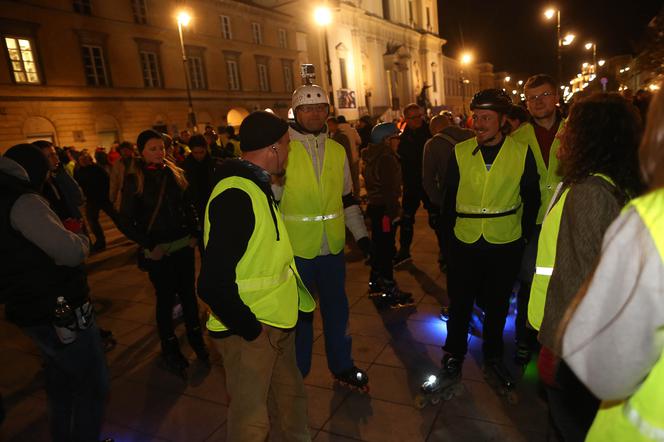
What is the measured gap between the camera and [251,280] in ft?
6.84

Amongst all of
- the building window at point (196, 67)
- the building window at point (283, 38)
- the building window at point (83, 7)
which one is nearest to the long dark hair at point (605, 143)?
the building window at point (83, 7)

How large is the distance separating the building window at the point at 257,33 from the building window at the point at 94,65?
12.5m

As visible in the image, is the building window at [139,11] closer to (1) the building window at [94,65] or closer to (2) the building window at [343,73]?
(1) the building window at [94,65]

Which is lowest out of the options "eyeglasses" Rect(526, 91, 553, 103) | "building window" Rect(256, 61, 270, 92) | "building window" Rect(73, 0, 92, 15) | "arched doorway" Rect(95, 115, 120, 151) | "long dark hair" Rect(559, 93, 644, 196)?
"long dark hair" Rect(559, 93, 644, 196)

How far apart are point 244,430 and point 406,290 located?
11.9 feet

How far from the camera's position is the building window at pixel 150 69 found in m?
25.7

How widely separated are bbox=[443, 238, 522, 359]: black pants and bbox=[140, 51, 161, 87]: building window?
26.9m

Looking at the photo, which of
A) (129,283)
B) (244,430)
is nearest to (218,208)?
(244,430)

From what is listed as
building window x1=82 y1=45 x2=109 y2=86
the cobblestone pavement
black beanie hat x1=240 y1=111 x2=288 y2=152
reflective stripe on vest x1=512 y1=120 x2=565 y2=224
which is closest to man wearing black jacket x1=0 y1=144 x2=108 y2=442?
the cobblestone pavement

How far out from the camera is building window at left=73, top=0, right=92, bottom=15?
74.1 feet

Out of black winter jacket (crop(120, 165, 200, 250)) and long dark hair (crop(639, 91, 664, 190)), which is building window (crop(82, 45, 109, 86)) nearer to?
black winter jacket (crop(120, 165, 200, 250))

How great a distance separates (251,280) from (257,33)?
35073mm

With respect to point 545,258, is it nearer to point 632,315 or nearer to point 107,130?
point 632,315

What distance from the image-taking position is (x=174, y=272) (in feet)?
12.9
